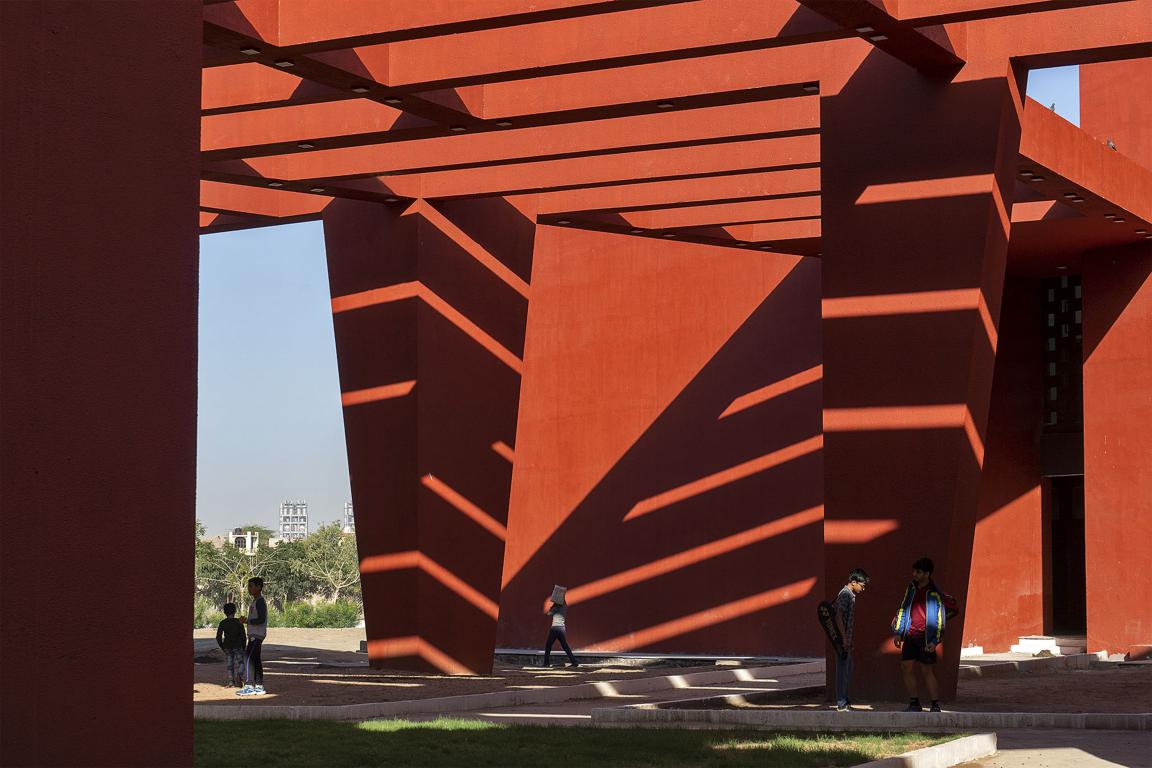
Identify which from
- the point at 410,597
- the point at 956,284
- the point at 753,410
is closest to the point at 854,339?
the point at 956,284

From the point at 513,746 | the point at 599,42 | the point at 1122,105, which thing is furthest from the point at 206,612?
the point at 513,746

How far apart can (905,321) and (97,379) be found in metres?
9.93

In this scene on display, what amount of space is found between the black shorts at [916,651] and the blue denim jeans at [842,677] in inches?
20.0

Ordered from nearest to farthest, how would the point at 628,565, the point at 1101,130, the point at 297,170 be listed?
1. the point at 297,170
2. the point at 1101,130
3. the point at 628,565

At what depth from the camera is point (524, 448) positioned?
88.0 ft

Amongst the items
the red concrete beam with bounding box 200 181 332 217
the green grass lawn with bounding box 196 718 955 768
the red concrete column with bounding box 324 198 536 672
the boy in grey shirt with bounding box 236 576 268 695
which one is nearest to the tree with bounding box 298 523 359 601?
the red concrete beam with bounding box 200 181 332 217

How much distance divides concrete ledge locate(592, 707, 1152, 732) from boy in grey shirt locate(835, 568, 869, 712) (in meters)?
1.09

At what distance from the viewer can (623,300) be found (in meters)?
26.0

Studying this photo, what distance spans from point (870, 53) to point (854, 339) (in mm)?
2756

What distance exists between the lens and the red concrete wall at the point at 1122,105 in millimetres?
23281

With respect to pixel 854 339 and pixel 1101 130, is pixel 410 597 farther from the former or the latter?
pixel 1101 130

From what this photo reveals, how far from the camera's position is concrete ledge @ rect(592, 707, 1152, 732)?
11.9 meters

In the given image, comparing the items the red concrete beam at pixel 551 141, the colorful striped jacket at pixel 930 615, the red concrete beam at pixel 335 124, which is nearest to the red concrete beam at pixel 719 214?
the red concrete beam at pixel 551 141

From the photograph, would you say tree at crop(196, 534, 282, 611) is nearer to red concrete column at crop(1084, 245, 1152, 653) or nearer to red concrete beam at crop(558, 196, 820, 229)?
red concrete beam at crop(558, 196, 820, 229)
